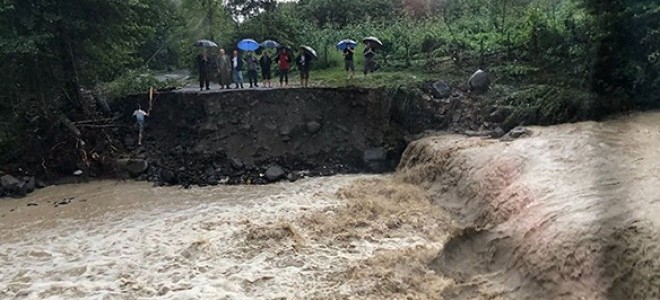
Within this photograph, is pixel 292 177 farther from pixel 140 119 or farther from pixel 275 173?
pixel 140 119

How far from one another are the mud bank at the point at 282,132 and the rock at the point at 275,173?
0.09 ft

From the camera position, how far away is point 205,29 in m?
25.9

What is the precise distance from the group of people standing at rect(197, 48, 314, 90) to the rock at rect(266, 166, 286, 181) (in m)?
3.14

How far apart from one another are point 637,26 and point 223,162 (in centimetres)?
1084

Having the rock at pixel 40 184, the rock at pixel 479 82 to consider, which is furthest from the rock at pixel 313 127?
the rock at pixel 40 184

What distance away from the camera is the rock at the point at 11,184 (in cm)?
1379

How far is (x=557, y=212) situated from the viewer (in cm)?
722

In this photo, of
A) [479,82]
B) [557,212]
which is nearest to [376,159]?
[479,82]

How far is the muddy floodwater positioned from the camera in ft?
21.1

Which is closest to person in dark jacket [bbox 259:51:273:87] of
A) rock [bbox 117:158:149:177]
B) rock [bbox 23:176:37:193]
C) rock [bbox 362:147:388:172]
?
rock [bbox 362:147:388:172]

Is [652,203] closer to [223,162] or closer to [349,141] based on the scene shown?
[349,141]

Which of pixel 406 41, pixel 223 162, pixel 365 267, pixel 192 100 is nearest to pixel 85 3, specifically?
pixel 192 100

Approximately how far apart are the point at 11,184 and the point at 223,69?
22.2 ft

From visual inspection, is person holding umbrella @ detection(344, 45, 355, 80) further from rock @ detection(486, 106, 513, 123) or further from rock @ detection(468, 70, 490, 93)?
rock @ detection(486, 106, 513, 123)
